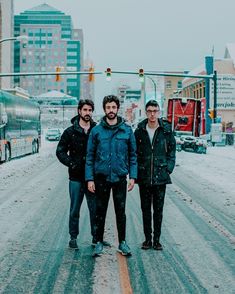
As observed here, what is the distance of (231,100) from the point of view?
57.4m

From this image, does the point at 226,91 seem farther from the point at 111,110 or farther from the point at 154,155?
the point at 111,110

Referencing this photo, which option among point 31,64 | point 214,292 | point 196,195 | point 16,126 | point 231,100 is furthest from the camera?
point 31,64

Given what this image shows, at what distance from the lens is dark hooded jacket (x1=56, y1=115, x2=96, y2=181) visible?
6926 millimetres

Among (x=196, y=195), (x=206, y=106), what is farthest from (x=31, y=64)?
(x=196, y=195)

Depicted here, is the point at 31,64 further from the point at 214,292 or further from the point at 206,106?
the point at 214,292

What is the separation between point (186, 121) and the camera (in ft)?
117

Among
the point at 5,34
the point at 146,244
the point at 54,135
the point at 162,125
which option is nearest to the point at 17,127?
the point at 146,244

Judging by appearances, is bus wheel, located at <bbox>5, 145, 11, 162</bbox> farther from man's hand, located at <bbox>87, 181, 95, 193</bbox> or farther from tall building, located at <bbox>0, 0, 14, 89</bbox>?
tall building, located at <bbox>0, 0, 14, 89</bbox>

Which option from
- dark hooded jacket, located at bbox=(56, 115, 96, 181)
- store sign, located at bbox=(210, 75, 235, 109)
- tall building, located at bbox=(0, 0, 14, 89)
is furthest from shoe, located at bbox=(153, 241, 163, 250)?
tall building, located at bbox=(0, 0, 14, 89)

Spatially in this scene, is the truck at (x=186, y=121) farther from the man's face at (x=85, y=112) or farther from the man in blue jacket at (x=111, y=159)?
the man in blue jacket at (x=111, y=159)

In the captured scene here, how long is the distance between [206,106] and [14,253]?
54321mm

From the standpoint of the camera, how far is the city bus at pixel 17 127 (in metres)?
25.3

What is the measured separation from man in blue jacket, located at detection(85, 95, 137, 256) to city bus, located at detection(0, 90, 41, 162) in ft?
60.5

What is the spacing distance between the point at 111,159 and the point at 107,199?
0.58 m
